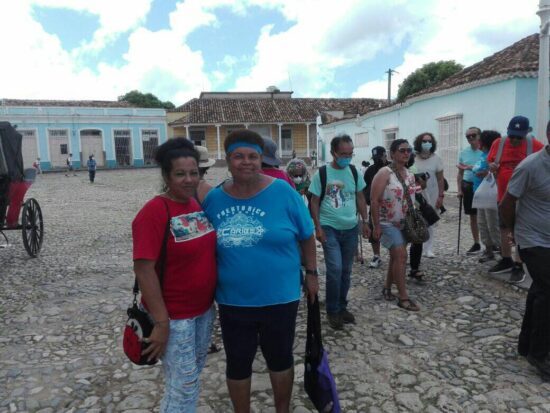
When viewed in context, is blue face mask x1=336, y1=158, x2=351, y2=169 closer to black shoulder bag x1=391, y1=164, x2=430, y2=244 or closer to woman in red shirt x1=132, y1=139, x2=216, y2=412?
black shoulder bag x1=391, y1=164, x2=430, y2=244

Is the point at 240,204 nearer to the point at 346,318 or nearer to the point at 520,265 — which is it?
the point at 346,318

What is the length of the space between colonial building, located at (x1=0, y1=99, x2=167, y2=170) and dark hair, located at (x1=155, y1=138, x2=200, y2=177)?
34.8 meters

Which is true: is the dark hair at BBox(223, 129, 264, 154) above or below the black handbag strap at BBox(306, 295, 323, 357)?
above

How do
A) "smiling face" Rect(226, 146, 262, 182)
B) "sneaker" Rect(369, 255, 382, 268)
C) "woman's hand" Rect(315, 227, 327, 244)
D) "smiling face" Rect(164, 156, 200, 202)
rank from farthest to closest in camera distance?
"sneaker" Rect(369, 255, 382, 268) → "woman's hand" Rect(315, 227, 327, 244) → "smiling face" Rect(226, 146, 262, 182) → "smiling face" Rect(164, 156, 200, 202)

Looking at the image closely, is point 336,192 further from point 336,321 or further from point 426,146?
point 426,146

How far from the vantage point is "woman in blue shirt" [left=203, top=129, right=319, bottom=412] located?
2037 millimetres

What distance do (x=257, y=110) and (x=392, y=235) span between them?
→ 108 ft

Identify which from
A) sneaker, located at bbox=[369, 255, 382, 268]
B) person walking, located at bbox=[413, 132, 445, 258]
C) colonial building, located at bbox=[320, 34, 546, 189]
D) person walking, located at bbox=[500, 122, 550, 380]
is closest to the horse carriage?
sneaker, located at bbox=[369, 255, 382, 268]

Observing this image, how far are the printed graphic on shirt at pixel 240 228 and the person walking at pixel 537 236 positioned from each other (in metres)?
1.95

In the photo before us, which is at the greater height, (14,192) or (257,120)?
(257,120)


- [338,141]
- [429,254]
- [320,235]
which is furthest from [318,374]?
[429,254]

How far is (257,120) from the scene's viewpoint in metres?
34.6

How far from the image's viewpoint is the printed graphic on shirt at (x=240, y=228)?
2.02 metres

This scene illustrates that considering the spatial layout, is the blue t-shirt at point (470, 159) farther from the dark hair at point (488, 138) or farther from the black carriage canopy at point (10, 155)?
the black carriage canopy at point (10, 155)
